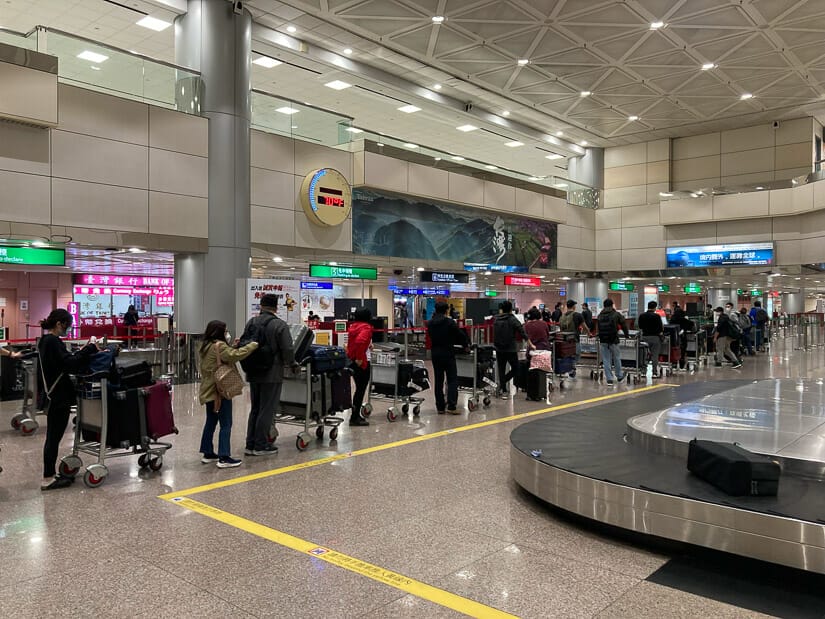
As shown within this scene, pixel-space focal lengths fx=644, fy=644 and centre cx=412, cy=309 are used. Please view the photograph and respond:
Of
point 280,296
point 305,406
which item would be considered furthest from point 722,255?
point 305,406

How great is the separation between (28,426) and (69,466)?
2.81 metres

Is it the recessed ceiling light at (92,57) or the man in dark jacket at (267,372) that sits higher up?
the recessed ceiling light at (92,57)

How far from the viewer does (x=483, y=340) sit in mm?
20594

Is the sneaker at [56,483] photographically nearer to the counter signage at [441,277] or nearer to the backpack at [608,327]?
the backpack at [608,327]

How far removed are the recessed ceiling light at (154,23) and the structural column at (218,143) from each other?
1925 mm

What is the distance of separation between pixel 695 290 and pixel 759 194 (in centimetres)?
1742

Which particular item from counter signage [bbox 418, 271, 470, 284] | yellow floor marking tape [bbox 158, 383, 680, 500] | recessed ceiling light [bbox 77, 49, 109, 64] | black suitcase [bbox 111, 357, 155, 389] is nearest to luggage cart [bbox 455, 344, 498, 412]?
yellow floor marking tape [bbox 158, 383, 680, 500]

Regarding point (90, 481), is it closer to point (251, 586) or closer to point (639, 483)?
point (251, 586)

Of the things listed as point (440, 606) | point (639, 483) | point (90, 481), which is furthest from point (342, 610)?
point (90, 481)

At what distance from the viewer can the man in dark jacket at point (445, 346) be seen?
9.31 meters

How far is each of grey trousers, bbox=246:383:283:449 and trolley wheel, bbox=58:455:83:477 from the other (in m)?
1.73

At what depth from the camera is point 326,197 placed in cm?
1543

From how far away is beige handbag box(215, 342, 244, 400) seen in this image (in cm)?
631

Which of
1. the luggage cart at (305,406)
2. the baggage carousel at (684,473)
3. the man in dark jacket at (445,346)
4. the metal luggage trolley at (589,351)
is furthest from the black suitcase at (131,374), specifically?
the metal luggage trolley at (589,351)
